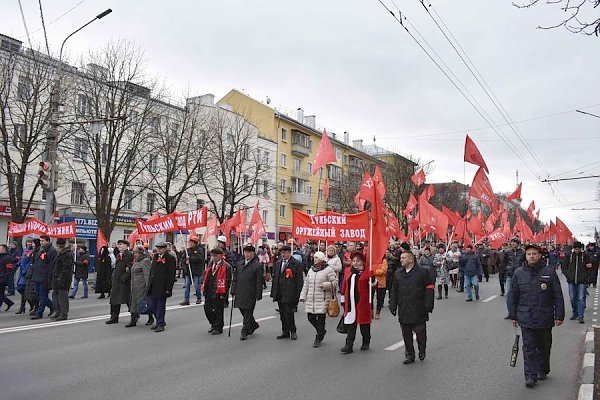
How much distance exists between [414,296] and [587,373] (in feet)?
7.77

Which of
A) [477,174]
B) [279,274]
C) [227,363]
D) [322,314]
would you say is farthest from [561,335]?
[477,174]

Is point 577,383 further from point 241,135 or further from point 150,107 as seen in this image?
point 241,135

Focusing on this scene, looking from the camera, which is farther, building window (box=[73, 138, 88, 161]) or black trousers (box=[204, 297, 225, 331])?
building window (box=[73, 138, 88, 161])

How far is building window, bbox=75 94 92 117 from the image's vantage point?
2506 cm

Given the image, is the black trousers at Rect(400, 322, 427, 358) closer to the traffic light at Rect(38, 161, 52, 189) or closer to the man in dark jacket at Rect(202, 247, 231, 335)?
the man in dark jacket at Rect(202, 247, 231, 335)

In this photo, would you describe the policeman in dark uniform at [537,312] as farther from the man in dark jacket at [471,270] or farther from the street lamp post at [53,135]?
the street lamp post at [53,135]

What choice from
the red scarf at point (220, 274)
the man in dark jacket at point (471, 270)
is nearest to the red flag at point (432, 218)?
the man in dark jacket at point (471, 270)

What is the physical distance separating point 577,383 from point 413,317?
2.18 metres

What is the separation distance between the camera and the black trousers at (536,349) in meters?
6.69

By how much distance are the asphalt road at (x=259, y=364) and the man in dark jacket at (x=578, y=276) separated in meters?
0.76

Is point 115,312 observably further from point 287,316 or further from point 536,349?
point 536,349

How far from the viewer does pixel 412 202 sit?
30234mm

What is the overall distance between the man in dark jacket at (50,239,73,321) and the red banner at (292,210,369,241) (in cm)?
564

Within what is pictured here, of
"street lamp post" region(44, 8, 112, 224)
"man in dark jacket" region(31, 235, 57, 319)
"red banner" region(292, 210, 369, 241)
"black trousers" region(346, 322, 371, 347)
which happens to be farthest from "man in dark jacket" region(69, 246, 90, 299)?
"black trousers" region(346, 322, 371, 347)
